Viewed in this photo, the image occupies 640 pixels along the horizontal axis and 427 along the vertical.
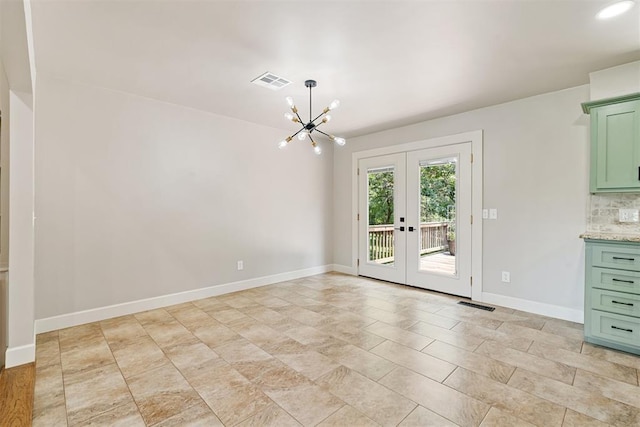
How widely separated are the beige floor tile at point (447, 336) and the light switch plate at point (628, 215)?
1.85 metres

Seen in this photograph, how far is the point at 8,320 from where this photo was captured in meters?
2.37

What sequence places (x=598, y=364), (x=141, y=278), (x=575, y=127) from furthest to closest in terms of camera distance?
(x=141, y=278)
(x=575, y=127)
(x=598, y=364)

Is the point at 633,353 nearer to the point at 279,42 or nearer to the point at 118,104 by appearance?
the point at 279,42

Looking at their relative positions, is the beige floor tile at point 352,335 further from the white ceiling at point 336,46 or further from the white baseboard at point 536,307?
the white ceiling at point 336,46

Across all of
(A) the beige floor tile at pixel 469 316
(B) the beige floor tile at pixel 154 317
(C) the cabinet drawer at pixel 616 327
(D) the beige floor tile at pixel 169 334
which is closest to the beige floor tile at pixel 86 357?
(D) the beige floor tile at pixel 169 334

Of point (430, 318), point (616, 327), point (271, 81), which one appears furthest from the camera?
point (430, 318)

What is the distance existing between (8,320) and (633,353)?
514 cm

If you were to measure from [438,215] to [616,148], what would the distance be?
2068 millimetres

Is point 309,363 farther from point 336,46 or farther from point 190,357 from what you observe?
point 336,46

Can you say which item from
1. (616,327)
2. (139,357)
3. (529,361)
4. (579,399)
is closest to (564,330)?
(616,327)

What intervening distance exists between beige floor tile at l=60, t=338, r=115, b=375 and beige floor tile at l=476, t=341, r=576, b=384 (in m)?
3.18

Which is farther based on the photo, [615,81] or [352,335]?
[352,335]

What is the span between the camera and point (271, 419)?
1804 millimetres

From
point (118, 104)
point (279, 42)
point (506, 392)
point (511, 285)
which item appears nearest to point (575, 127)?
point (511, 285)
